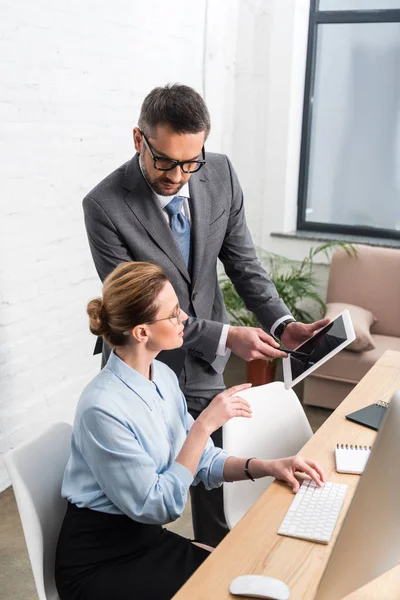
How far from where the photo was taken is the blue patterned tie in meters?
2.20

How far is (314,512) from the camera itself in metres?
1.70

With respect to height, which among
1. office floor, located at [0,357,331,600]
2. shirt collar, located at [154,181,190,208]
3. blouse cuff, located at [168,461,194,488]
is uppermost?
shirt collar, located at [154,181,190,208]

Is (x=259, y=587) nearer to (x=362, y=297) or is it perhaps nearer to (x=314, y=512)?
(x=314, y=512)

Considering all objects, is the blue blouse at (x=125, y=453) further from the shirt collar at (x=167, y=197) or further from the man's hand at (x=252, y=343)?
the shirt collar at (x=167, y=197)

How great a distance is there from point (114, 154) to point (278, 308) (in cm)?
157

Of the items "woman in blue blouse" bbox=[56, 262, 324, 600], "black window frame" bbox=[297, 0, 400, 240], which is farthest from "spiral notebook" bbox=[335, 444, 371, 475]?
"black window frame" bbox=[297, 0, 400, 240]

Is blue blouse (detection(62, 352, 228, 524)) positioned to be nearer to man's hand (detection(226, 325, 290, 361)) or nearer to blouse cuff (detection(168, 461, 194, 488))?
blouse cuff (detection(168, 461, 194, 488))

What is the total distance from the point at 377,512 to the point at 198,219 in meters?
1.30

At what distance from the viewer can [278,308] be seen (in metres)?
2.40

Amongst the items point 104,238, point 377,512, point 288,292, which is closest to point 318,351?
point 104,238

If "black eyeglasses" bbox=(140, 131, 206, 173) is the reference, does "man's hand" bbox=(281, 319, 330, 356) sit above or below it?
→ below

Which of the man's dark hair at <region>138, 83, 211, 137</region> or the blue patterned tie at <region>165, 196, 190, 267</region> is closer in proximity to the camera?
the man's dark hair at <region>138, 83, 211, 137</region>

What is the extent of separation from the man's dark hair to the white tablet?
62cm

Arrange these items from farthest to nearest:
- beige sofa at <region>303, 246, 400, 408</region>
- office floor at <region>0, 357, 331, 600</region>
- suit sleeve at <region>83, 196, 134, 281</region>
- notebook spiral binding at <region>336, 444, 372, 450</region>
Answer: beige sofa at <region>303, 246, 400, 408</region>, office floor at <region>0, 357, 331, 600</region>, suit sleeve at <region>83, 196, 134, 281</region>, notebook spiral binding at <region>336, 444, 372, 450</region>
